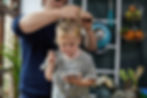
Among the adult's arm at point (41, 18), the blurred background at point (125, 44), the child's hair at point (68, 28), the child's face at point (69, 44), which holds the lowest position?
the blurred background at point (125, 44)

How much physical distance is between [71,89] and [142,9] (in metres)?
1.44

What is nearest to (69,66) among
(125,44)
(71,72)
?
(71,72)

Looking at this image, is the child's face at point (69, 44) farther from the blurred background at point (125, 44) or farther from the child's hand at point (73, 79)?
the blurred background at point (125, 44)

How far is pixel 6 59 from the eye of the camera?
0.89 meters

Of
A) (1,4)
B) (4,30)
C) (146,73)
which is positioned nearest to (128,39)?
(146,73)

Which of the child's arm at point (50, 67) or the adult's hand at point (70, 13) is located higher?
the adult's hand at point (70, 13)

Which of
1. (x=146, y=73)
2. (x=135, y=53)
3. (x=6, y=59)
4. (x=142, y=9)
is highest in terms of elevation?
(x=142, y=9)

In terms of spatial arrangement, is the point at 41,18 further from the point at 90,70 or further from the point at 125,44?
the point at 125,44

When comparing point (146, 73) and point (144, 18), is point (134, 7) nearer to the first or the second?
point (144, 18)

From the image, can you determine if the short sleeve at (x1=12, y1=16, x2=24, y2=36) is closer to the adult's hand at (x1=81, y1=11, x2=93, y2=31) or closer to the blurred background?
the adult's hand at (x1=81, y1=11, x2=93, y2=31)

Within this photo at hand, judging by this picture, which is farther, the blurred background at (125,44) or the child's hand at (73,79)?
the blurred background at (125,44)

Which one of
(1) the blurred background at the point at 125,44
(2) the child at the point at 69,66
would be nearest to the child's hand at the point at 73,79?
(2) the child at the point at 69,66

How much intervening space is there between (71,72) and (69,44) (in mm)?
37

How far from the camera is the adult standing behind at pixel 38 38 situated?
366mm
